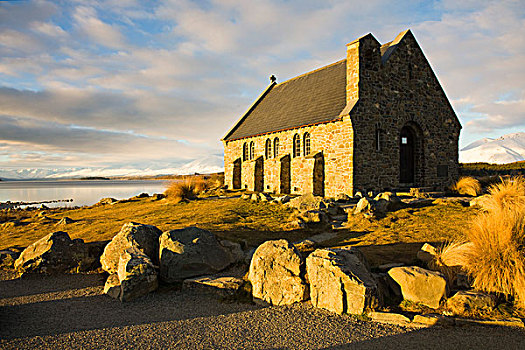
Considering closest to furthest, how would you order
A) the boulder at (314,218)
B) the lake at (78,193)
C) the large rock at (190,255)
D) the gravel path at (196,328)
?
the gravel path at (196,328) < the large rock at (190,255) < the boulder at (314,218) < the lake at (78,193)

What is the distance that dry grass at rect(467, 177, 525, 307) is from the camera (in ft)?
18.5

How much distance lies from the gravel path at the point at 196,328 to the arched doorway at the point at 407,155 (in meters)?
17.4

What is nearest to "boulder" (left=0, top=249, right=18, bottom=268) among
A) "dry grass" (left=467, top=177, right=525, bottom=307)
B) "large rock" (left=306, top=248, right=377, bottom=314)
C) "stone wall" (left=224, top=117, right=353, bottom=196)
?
"large rock" (left=306, top=248, right=377, bottom=314)

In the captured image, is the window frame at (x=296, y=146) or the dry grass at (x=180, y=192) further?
the window frame at (x=296, y=146)

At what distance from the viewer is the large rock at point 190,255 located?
7469 millimetres

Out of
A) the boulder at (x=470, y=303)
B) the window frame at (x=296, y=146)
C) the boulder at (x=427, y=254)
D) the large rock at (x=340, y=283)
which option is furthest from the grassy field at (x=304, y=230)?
the window frame at (x=296, y=146)

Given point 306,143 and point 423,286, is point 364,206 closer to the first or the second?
point 423,286

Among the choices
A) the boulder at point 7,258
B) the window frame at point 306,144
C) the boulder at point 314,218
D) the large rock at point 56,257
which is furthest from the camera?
the window frame at point 306,144

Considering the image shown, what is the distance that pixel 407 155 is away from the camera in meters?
21.3

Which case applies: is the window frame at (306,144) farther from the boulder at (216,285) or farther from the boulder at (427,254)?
the boulder at (216,285)

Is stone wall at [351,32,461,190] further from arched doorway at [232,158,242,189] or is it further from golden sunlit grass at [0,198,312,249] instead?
arched doorway at [232,158,242,189]

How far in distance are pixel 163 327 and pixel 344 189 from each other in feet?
49.7

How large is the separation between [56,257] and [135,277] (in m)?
3.25

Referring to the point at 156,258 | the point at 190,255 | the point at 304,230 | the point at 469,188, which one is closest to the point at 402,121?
the point at 469,188
